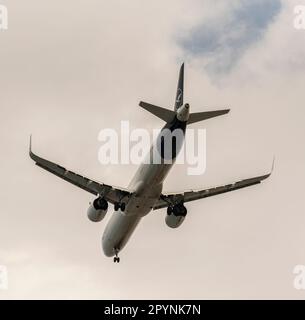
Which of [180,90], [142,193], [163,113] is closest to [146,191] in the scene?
[142,193]

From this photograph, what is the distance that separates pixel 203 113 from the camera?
48562 mm

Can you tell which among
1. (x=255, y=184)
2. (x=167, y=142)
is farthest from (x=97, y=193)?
(x=255, y=184)

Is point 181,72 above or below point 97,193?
above

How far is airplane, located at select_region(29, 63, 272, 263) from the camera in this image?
48.1 meters

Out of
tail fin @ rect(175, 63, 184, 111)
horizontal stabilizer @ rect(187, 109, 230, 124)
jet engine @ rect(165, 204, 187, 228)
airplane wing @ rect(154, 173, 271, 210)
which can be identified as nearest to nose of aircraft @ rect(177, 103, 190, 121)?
horizontal stabilizer @ rect(187, 109, 230, 124)

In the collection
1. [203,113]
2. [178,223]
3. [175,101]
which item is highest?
[175,101]

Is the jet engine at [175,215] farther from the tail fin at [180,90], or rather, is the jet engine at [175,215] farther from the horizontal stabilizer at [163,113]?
the horizontal stabilizer at [163,113]

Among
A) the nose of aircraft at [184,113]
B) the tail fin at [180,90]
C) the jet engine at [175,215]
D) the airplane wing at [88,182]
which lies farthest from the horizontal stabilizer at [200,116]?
the jet engine at [175,215]

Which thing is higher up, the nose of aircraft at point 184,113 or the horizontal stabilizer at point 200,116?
the horizontal stabilizer at point 200,116

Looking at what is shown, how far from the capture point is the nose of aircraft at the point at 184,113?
154 ft

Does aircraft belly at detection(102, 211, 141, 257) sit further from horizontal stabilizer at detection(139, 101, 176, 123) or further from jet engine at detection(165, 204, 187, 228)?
horizontal stabilizer at detection(139, 101, 176, 123)

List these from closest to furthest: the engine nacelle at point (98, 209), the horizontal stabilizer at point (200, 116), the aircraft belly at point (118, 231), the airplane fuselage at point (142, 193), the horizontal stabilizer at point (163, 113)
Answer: the horizontal stabilizer at point (163, 113), the horizontal stabilizer at point (200, 116), the airplane fuselage at point (142, 193), the engine nacelle at point (98, 209), the aircraft belly at point (118, 231)
